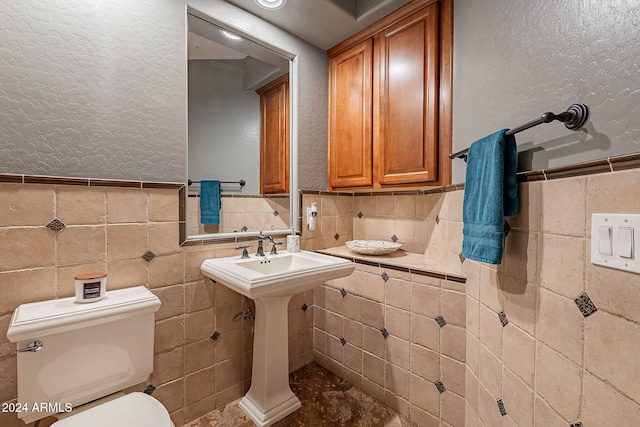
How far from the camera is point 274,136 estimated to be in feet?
6.23

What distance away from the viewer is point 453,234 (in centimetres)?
155

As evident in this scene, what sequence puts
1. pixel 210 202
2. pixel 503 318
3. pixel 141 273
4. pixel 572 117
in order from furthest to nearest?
pixel 210 202, pixel 141 273, pixel 503 318, pixel 572 117

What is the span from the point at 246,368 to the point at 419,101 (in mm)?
1888

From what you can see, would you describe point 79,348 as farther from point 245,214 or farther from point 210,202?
point 245,214

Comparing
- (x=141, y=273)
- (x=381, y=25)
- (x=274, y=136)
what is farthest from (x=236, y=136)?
(x=381, y=25)

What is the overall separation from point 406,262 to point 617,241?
3.43 ft

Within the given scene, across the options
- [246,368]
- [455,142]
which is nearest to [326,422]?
[246,368]

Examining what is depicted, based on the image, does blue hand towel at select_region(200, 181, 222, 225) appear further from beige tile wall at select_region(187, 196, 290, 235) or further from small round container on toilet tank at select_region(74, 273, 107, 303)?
small round container on toilet tank at select_region(74, 273, 107, 303)

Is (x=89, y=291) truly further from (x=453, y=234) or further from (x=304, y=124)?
(x=453, y=234)

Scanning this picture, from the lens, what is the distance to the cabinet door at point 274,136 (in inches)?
73.1

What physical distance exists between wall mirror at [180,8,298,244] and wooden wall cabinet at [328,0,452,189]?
0.38m

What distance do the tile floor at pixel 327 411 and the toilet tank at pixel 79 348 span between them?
1.97 ft

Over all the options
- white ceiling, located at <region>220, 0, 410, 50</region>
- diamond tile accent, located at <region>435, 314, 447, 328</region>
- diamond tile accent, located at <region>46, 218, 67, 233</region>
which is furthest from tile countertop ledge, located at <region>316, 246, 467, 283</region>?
white ceiling, located at <region>220, 0, 410, 50</region>

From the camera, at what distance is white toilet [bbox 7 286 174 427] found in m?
0.94
